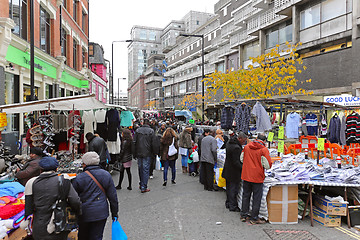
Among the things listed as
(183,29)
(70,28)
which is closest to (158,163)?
(70,28)

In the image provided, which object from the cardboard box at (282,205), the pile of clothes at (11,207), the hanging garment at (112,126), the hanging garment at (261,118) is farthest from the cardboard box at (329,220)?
the hanging garment at (112,126)

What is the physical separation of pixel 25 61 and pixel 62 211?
39.7ft

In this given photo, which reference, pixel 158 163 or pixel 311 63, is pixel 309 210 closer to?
pixel 158 163

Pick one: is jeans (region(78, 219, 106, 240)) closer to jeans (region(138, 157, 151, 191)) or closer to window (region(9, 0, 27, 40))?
jeans (region(138, 157, 151, 191))

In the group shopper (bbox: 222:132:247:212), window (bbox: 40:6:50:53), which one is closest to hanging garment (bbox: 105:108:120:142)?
shopper (bbox: 222:132:247:212)

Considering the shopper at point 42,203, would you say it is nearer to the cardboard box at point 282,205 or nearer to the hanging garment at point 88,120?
the cardboard box at point 282,205

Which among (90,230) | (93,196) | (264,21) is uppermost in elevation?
(264,21)

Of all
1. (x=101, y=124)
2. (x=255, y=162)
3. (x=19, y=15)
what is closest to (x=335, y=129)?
(x=255, y=162)

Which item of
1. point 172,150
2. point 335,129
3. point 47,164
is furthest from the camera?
point 335,129

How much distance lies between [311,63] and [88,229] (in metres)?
22.0

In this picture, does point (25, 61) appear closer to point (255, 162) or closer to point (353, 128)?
point (255, 162)

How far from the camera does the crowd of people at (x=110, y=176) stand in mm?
3523

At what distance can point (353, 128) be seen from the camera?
10656 mm

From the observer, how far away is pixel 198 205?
7.26 m
